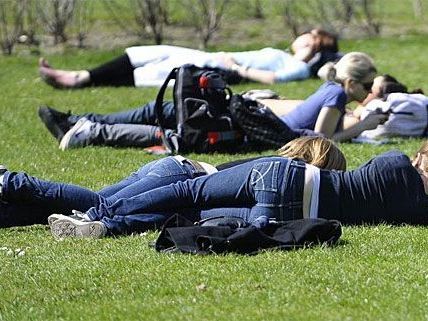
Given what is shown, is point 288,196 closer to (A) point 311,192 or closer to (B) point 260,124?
(A) point 311,192

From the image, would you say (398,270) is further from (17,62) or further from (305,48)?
(17,62)

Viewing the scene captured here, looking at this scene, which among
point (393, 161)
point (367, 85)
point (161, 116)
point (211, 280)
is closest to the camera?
point (211, 280)

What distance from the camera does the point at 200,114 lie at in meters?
9.11

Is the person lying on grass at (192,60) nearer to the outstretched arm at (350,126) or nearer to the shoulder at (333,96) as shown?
the outstretched arm at (350,126)

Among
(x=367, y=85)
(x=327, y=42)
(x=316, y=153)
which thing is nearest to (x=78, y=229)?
(x=316, y=153)

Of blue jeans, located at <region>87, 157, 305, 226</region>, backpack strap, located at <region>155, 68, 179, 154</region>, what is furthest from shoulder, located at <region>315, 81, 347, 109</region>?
blue jeans, located at <region>87, 157, 305, 226</region>

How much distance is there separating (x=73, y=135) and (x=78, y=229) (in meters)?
3.27

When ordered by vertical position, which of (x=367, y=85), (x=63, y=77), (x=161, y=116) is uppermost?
(x=367, y=85)

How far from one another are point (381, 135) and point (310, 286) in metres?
5.01

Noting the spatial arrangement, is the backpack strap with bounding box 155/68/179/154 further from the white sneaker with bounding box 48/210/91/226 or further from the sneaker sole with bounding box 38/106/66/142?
the white sneaker with bounding box 48/210/91/226

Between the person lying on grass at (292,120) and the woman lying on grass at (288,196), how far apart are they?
289cm

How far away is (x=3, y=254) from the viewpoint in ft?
19.7

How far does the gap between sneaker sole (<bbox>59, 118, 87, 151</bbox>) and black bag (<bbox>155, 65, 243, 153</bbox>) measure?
742 millimetres

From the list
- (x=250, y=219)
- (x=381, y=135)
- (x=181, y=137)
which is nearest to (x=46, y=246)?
(x=250, y=219)
